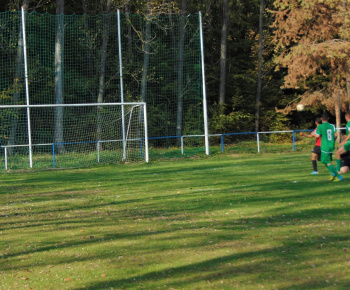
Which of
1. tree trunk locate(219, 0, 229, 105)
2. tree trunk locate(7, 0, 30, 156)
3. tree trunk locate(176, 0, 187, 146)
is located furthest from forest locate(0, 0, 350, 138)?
tree trunk locate(7, 0, 30, 156)

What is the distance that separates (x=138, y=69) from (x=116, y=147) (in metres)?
9.27

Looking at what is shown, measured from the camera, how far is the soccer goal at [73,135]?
2505 centimetres

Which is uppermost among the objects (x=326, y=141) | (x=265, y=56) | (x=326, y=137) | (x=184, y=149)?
(x=265, y=56)

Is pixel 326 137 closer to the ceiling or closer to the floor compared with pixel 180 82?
closer to the floor

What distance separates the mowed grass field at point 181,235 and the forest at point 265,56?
2012 cm

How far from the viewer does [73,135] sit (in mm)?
28953

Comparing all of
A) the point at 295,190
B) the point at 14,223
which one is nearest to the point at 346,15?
the point at 295,190

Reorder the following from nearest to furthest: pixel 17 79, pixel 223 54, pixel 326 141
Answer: pixel 326 141
pixel 17 79
pixel 223 54

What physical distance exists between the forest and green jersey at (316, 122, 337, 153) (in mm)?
19053

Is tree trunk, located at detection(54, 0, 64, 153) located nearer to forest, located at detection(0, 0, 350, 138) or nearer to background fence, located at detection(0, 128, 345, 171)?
background fence, located at detection(0, 128, 345, 171)

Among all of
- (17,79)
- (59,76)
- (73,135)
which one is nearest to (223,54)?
(59,76)

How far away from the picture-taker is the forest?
3547 centimetres

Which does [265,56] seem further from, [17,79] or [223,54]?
[17,79]

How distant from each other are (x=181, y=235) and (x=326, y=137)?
7.94 metres
